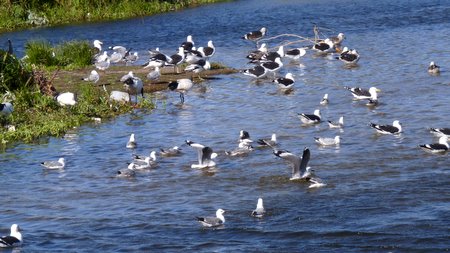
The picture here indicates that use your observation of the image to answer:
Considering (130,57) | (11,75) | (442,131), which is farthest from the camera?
(130,57)

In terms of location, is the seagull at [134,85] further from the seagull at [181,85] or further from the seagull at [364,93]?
the seagull at [364,93]

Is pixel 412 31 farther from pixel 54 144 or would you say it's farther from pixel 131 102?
pixel 54 144

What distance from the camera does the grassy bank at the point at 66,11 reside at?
41.2 metres

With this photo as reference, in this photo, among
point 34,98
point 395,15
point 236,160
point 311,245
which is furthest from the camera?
point 395,15

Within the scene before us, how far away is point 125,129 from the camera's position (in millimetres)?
19594

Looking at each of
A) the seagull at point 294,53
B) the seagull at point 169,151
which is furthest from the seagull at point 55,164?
the seagull at point 294,53

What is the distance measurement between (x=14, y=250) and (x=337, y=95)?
11.8 metres

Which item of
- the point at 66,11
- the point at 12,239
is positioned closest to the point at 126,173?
the point at 12,239

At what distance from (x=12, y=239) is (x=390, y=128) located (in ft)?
26.5

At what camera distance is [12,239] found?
39.9 feet

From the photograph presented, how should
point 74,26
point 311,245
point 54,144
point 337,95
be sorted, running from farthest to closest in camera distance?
point 74,26
point 337,95
point 54,144
point 311,245

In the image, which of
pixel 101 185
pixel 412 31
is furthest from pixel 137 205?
pixel 412 31

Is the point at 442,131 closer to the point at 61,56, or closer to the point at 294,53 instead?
the point at 294,53

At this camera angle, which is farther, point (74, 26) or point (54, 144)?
point (74, 26)
